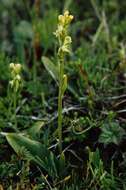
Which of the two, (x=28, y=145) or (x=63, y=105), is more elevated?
(x=63, y=105)

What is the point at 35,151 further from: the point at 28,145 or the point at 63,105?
the point at 63,105

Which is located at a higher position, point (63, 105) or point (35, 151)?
point (63, 105)

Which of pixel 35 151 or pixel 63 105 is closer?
pixel 35 151

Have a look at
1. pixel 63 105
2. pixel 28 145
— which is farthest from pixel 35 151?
pixel 63 105

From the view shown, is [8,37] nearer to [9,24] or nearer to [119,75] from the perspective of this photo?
[9,24]

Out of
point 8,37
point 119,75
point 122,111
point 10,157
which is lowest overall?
point 10,157

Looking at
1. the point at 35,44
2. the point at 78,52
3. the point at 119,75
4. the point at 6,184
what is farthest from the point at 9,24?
the point at 6,184

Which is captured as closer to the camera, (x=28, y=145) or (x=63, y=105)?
(x=28, y=145)

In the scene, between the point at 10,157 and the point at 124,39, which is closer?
the point at 10,157
